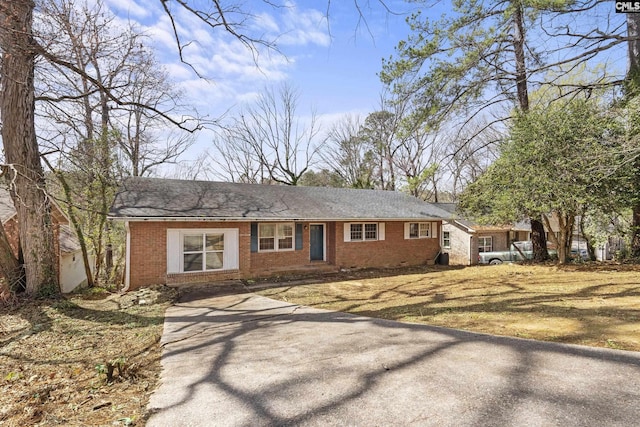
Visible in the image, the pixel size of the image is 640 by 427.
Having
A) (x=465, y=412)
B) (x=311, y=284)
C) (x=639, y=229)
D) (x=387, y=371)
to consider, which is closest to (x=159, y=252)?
(x=311, y=284)

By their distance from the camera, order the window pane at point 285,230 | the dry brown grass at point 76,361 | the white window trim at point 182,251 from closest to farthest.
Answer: the dry brown grass at point 76,361 → the white window trim at point 182,251 → the window pane at point 285,230

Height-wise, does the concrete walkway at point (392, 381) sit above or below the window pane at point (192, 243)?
below

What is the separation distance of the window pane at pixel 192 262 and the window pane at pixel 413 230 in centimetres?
985

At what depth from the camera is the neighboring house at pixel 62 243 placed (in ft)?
34.4

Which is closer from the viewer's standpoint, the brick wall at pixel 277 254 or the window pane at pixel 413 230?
the brick wall at pixel 277 254

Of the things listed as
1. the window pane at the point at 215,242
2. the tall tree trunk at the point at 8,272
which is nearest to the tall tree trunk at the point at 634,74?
the window pane at the point at 215,242

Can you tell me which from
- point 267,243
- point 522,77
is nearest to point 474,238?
point 522,77

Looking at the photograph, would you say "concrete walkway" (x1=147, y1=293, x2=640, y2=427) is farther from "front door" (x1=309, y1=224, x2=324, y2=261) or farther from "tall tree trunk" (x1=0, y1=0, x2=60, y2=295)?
"front door" (x1=309, y1=224, x2=324, y2=261)

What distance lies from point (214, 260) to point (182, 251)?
3.76 feet

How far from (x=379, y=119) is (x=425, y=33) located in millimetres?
18979

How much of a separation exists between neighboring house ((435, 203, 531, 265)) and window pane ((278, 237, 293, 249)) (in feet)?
48.3

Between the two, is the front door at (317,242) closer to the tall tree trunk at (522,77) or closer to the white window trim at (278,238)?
the white window trim at (278,238)

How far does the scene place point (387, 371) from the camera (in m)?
3.83
